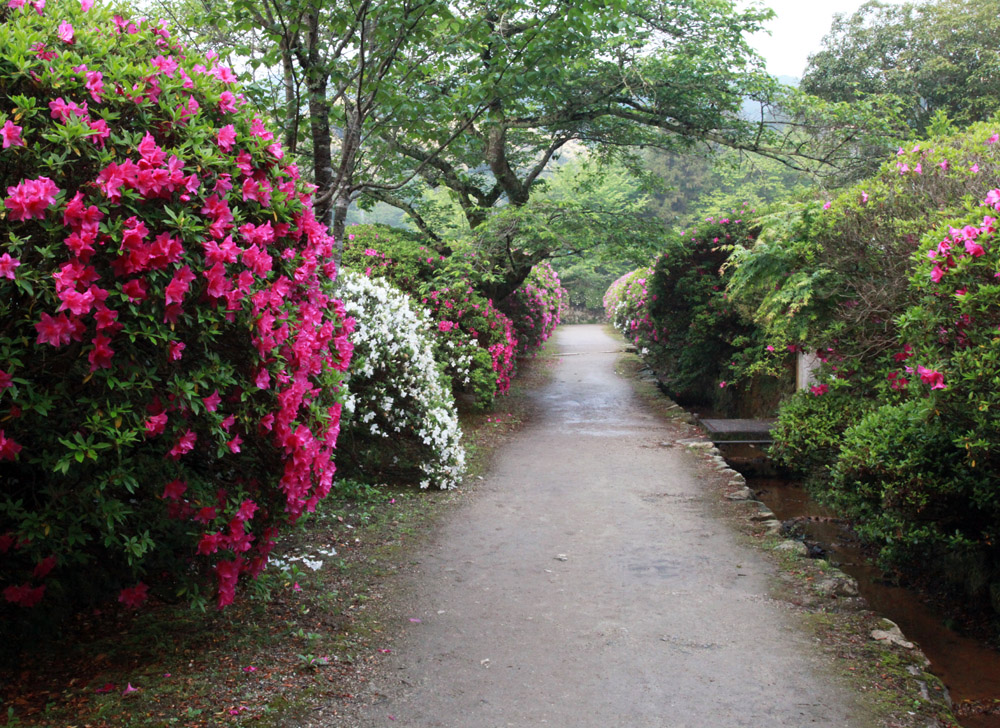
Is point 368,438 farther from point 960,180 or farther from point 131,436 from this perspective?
point 960,180

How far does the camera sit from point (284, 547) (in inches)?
180

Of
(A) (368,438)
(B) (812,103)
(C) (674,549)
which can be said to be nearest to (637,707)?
(C) (674,549)

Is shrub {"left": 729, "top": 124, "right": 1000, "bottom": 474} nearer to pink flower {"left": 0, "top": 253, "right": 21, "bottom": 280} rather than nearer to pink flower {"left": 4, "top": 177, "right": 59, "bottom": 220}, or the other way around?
pink flower {"left": 4, "top": 177, "right": 59, "bottom": 220}

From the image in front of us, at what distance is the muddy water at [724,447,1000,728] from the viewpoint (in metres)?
3.73

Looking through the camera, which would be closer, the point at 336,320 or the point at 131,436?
the point at 131,436

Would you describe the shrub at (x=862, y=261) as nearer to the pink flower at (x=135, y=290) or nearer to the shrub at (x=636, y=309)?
the pink flower at (x=135, y=290)

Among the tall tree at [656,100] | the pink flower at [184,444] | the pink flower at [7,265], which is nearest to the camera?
the pink flower at [7,265]

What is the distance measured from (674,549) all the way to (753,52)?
820 centimetres

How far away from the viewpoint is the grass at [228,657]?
2662mm

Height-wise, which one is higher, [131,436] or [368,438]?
[131,436]

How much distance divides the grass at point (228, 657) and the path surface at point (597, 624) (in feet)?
0.71

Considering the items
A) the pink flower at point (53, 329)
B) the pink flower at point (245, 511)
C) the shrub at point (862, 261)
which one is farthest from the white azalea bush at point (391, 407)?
the pink flower at point (53, 329)

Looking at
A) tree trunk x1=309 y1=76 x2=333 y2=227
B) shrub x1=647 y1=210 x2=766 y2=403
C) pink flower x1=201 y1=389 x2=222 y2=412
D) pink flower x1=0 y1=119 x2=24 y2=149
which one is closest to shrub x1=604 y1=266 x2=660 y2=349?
shrub x1=647 y1=210 x2=766 y2=403

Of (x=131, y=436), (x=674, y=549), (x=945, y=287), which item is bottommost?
(x=674, y=549)
